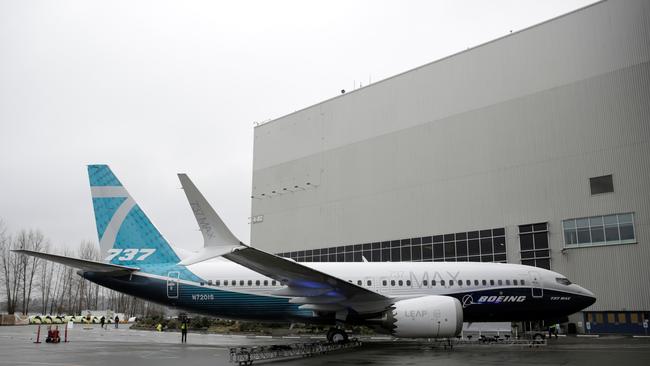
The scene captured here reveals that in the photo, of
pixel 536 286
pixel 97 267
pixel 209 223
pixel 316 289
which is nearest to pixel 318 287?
pixel 316 289

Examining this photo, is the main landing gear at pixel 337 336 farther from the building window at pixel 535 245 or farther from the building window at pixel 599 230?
the building window at pixel 599 230

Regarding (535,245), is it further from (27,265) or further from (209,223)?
(27,265)

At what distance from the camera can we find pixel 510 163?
3200cm

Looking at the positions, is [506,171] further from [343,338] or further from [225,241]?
[225,241]

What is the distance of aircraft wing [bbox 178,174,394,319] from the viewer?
1245 centimetres

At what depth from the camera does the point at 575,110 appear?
1179 inches

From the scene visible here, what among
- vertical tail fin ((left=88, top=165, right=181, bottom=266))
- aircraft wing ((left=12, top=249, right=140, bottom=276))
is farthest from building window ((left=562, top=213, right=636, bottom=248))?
aircraft wing ((left=12, top=249, right=140, bottom=276))

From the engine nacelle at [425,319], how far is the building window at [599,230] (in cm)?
1641

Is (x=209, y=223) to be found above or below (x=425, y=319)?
above

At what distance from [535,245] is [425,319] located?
17.8 meters

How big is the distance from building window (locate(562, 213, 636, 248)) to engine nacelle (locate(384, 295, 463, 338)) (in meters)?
16.4

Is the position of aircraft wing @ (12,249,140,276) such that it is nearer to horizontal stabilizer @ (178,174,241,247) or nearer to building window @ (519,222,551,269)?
horizontal stabilizer @ (178,174,241,247)

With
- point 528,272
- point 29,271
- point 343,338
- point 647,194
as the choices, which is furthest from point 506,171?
point 29,271

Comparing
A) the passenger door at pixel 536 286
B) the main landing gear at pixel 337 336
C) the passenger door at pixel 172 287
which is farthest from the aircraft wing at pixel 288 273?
the passenger door at pixel 536 286
